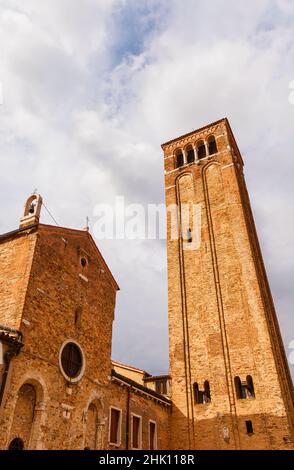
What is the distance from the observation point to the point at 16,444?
11578mm

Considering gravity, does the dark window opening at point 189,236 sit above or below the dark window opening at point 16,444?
above

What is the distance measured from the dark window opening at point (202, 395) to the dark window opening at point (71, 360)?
345 inches

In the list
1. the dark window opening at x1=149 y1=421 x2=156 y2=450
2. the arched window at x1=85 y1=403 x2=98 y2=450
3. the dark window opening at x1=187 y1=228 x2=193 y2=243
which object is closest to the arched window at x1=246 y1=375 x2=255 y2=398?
the dark window opening at x1=149 y1=421 x2=156 y2=450

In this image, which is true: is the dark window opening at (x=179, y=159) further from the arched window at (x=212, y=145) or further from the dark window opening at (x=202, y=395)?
the dark window opening at (x=202, y=395)

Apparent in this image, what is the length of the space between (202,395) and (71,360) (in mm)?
9476

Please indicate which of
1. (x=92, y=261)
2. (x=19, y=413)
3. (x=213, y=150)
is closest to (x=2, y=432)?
(x=19, y=413)

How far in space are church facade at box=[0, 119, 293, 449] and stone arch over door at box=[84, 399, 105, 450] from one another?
0.14 feet

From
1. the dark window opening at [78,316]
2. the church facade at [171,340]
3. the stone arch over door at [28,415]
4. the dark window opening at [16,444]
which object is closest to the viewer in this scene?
the dark window opening at [16,444]

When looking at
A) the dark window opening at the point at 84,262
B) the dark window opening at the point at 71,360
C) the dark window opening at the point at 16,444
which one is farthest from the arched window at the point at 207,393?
the dark window opening at the point at 16,444

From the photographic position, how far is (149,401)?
19.1 metres

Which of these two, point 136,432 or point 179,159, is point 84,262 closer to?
point 136,432

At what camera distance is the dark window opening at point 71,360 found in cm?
1425

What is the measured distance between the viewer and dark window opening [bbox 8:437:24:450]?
37.4 ft

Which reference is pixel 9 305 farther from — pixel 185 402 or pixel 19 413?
pixel 185 402
